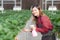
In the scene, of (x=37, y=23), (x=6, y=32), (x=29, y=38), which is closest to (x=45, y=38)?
(x=37, y=23)

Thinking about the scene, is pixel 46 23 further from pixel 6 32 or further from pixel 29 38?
pixel 29 38

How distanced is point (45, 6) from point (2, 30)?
19685mm

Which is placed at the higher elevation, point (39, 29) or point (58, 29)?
point (39, 29)

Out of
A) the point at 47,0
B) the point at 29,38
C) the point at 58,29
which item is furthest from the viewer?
the point at 47,0

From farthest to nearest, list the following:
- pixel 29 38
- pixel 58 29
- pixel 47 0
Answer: pixel 47 0 → pixel 58 29 → pixel 29 38

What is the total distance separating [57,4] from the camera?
90.7ft

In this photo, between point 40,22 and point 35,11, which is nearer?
point 35,11

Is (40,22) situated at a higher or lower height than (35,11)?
lower

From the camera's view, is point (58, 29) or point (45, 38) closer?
point (45, 38)

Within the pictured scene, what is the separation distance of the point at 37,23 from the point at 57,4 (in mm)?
22382

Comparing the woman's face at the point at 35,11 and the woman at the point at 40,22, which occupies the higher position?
the woman's face at the point at 35,11

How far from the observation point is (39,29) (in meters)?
5.22

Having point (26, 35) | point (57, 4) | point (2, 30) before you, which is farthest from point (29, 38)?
point (57, 4)

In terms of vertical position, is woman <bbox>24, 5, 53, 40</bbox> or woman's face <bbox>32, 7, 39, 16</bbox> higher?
woman's face <bbox>32, 7, 39, 16</bbox>
